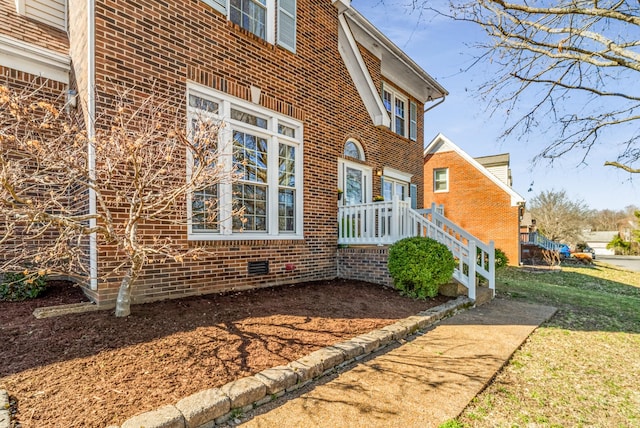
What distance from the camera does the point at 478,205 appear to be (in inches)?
749

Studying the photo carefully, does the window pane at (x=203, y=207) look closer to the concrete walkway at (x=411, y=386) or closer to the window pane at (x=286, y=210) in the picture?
the window pane at (x=286, y=210)

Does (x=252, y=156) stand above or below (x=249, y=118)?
below

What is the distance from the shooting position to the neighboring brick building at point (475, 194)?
18047 millimetres

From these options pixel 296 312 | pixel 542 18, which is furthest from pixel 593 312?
pixel 296 312

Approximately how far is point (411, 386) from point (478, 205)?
711 inches

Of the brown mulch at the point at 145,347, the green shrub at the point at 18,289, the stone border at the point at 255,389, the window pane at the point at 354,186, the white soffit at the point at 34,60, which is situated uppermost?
the white soffit at the point at 34,60

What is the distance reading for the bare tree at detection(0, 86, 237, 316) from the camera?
3.32 meters

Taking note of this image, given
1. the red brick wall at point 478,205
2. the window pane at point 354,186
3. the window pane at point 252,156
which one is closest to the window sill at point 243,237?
the window pane at point 252,156

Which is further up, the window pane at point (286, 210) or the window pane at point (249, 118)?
the window pane at point (249, 118)

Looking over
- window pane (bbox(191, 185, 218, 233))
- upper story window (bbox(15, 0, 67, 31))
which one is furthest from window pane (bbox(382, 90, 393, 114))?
upper story window (bbox(15, 0, 67, 31))

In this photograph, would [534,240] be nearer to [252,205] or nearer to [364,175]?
[364,175]

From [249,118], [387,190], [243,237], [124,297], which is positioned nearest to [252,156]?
[249,118]

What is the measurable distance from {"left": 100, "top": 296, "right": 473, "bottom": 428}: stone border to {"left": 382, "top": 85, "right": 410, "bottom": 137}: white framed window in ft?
27.9

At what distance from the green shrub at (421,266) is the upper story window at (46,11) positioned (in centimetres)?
756
